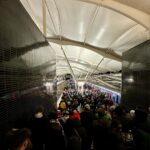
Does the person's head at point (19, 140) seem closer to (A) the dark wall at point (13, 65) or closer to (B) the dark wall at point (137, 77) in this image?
(A) the dark wall at point (13, 65)

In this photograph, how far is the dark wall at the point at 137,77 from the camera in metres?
10.4

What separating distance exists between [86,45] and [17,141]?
1595 cm

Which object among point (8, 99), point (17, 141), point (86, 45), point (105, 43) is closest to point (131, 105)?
point (105, 43)

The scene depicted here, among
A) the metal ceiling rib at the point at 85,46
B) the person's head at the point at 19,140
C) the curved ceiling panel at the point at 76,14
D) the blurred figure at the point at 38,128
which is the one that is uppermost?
the curved ceiling panel at the point at 76,14

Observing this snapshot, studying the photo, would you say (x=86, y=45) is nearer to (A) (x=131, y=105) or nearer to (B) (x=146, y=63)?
(A) (x=131, y=105)

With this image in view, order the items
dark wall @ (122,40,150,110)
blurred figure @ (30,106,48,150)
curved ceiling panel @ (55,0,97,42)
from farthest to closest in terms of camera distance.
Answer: curved ceiling panel @ (55,0,97,42)
dark wall @ (122,40,150,110)
blurred figure @ (30,106,48,150)

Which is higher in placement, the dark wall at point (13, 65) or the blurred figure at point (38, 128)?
the dark wall at point (13, 65)

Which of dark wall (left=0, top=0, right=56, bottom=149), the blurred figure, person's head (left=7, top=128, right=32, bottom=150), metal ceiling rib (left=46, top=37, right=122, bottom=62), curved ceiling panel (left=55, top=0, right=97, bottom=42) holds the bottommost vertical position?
the blurred figure

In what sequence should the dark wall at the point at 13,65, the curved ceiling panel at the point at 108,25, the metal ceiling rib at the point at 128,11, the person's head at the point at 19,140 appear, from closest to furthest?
the person's head at the point at 19,140 < the dark wall at the point at 13,65 < the metal ceiling rib at the point at 128,11 < the curved ceiling panel at the point at 108,25

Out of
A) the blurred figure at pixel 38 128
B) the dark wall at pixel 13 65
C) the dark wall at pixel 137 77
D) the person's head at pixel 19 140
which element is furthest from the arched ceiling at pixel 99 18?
the person's head at pixel 19 140

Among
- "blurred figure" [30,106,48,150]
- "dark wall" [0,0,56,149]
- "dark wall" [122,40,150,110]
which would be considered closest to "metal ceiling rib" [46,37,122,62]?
"dark wall" [122,40,150,110]

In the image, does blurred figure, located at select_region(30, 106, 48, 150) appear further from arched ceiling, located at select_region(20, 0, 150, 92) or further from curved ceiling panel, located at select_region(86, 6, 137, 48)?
curved ceiling panel, located at select_region(86, 6, 137, 48)

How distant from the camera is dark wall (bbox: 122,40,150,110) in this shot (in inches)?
411

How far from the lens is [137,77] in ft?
39.3
